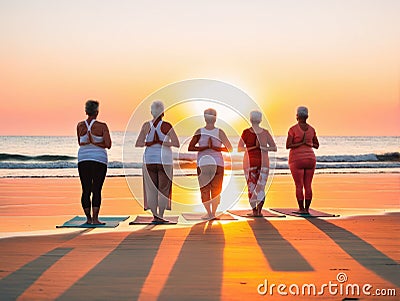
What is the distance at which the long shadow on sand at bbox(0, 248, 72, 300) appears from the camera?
18.3ft

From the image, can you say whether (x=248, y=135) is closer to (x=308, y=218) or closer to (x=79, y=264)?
(x=308, y=218)

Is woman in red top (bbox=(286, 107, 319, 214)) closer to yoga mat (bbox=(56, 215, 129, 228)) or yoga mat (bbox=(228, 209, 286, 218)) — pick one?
yoga mat (bbox=(228, 209, 286, 218))

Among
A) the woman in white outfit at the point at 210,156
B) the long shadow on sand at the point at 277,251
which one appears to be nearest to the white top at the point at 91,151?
the woman in white outfit at the point at 210,156

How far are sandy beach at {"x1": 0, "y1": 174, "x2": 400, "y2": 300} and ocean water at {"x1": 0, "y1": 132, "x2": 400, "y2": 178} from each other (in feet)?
52.1

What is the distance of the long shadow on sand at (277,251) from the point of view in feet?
22.1

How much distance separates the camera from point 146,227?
32.6ft

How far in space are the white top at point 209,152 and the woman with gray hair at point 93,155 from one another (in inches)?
71.3

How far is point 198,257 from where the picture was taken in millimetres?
7293

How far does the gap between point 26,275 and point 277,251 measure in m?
2.94

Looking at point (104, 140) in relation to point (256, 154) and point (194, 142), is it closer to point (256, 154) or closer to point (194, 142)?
point (194, 142)

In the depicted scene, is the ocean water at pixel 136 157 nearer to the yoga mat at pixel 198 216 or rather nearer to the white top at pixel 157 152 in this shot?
the yoga mat at pixel 198 216

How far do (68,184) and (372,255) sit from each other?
14.0 meters

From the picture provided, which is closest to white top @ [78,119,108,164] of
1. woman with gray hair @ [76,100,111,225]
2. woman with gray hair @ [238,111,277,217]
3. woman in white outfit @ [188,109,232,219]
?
woman with gray hair @ [76,100,111,225]

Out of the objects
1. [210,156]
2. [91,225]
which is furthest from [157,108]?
[91,225]
